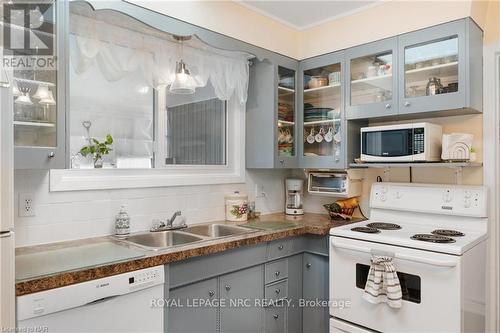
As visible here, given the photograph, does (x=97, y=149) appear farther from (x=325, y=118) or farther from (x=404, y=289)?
(x=404, y=289)

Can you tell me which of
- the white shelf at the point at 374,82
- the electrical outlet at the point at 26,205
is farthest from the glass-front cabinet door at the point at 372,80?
the electrical outlet at the point at 26,205

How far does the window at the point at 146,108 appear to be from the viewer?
2.10 meters

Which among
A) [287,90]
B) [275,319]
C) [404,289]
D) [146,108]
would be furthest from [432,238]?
[146,108]

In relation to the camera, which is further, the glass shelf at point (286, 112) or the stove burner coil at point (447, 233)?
the glass shelf at point (286, 112)

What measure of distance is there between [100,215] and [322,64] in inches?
78.8

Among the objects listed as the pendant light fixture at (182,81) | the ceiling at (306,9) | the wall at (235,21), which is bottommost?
the pendant light fixture at (182,81)

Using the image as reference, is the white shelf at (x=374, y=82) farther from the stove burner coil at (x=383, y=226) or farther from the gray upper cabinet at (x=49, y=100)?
the gray upper cabinet at (x=49, y=100)

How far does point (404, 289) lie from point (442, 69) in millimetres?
1411

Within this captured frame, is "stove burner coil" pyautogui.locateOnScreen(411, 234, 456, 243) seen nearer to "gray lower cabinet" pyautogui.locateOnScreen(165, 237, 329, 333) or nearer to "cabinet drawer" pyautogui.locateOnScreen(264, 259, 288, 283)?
"gray lower cabinet" pyautogui.locateOnScreen(165, 237, 329, 333)

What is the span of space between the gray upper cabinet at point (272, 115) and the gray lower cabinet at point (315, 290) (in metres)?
0.79

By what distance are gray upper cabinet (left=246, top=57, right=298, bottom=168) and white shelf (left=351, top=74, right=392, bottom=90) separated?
0.54 meters

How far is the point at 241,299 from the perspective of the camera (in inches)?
86.3

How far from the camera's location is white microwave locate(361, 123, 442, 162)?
228cm

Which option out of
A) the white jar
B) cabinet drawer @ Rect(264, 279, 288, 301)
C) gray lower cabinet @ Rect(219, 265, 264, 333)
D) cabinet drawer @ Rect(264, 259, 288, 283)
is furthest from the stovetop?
the white jar
